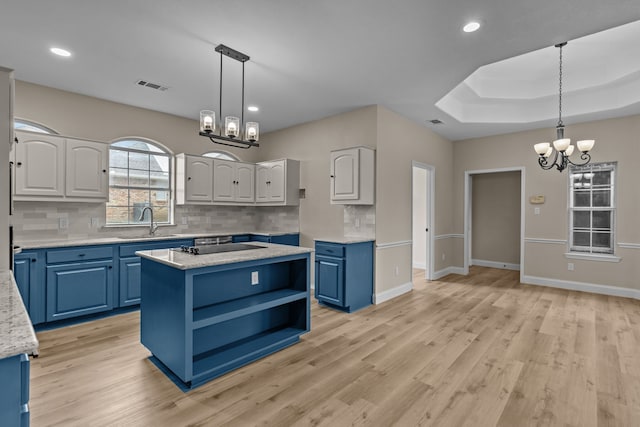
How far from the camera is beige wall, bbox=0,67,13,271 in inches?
71.6

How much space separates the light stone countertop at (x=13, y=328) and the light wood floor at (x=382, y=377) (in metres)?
1.04

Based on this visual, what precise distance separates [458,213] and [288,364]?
509cm

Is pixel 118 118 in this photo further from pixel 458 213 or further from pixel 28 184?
pixel 458 213

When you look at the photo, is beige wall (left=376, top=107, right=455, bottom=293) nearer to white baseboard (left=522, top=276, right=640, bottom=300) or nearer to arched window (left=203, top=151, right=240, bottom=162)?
white baseboard (left=522, top=276, right=640, bottom=300)

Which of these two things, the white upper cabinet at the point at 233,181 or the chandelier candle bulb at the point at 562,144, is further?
the white upper cabinet at the point at 233,181

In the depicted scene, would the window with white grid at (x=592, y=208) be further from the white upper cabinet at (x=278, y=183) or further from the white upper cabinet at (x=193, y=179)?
the white upper cabinet at (x=193, y=179)

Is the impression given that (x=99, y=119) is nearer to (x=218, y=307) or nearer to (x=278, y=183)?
(x=278, y=183)

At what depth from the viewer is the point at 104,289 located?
12.1 feet

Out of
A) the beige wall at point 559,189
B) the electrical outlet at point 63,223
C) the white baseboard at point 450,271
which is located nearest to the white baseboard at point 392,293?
the white baseboard at point 450,271

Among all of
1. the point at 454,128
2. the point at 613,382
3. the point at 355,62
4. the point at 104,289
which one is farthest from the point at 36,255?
the point at 454,128

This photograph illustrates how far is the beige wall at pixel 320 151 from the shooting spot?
15.2 feet

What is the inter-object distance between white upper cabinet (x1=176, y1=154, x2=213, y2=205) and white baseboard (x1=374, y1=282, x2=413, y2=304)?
2991 millimetres

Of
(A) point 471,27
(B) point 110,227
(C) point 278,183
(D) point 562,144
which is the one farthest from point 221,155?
(D) point 562,144

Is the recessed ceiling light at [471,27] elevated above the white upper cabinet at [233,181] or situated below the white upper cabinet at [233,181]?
above
